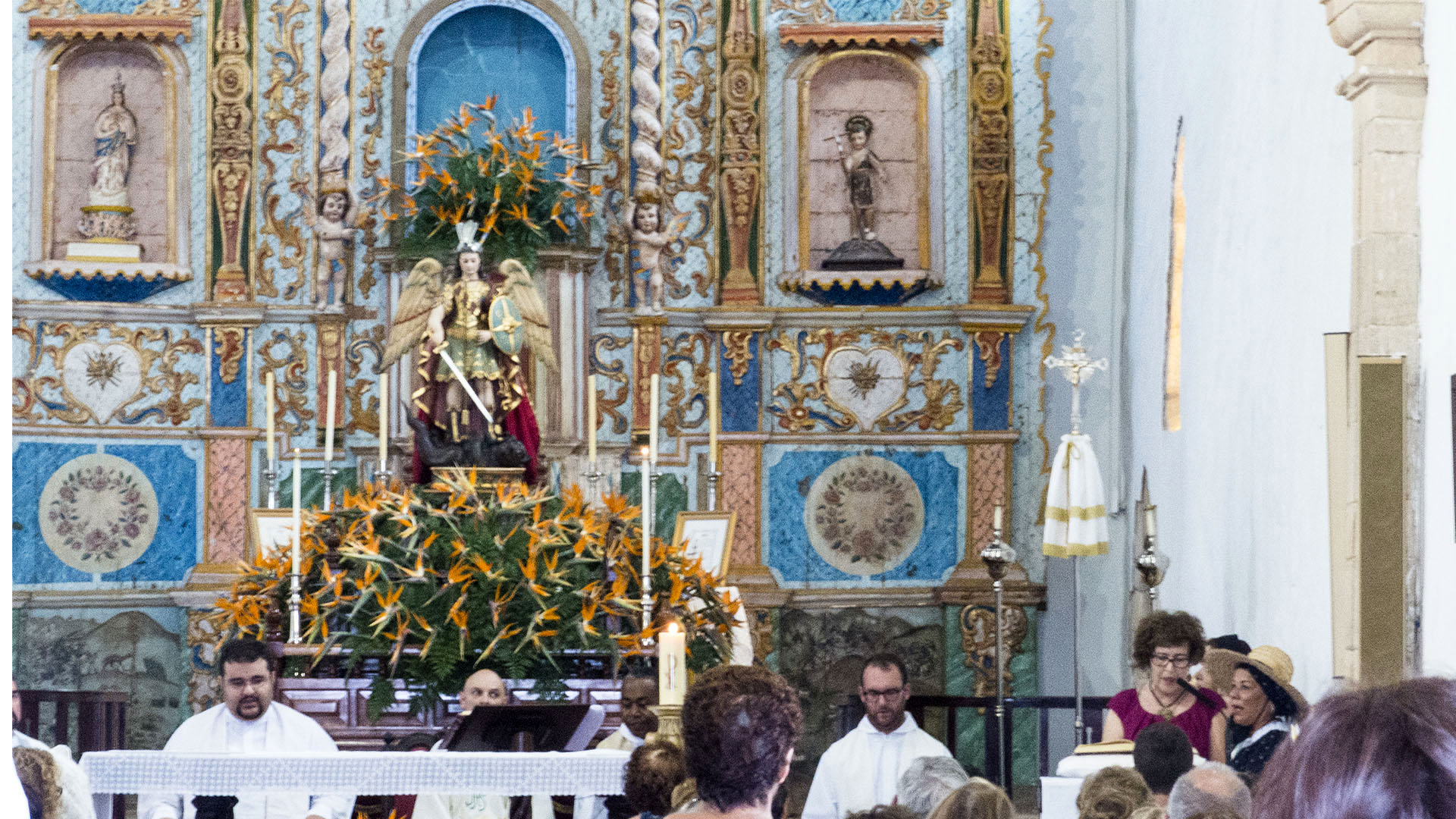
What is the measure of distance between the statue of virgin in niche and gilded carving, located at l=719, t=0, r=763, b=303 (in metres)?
3.69

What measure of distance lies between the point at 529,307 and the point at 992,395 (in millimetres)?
2965

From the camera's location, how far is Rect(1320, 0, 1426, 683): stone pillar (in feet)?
20.6

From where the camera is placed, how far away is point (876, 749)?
7.44m

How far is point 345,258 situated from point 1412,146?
23.9ft

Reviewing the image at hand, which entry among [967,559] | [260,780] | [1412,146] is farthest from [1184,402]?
[260,780]

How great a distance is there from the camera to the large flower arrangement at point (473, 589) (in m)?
7.94

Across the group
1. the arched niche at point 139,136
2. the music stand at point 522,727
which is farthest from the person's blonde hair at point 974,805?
the arched niche at point 139,136

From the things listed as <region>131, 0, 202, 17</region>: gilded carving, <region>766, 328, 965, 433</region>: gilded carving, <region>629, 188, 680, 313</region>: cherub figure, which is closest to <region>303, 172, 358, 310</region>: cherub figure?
<region>131, 0, 202, 17</region>: gilded carving

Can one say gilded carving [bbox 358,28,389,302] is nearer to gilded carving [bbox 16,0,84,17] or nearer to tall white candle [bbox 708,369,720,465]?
gilded carving [bbox 16,0,84,17]

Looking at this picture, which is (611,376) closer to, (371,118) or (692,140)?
(692,140)

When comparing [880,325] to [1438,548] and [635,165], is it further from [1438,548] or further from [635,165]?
[1438,548]

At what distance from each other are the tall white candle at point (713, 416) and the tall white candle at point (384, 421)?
1.79 m

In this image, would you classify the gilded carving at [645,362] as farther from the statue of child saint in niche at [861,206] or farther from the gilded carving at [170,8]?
the gilded carving at [170,8]

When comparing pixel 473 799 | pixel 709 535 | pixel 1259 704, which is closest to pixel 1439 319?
pixel 1259 704
